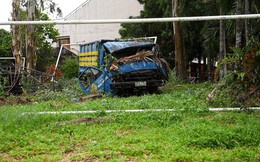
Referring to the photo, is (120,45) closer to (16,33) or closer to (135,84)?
(135,84)

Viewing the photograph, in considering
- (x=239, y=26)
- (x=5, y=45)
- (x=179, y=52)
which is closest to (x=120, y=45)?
(x=239, y=26)

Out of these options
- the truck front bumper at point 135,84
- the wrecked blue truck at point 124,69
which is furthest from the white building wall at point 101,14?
the truck front bumper at point 135,84

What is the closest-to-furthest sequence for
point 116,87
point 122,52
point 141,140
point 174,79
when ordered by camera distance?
point 141,140 → point 116,87 → point 122,52 → point 174,79

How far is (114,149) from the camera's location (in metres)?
5.00

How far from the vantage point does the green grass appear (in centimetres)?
476

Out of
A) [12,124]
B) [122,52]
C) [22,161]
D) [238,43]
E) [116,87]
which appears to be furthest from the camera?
[122,52]

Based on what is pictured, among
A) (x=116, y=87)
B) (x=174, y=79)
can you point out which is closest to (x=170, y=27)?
(x=174, y=79)

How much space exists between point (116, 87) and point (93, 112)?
366 cm

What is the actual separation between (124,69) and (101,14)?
51.5ft

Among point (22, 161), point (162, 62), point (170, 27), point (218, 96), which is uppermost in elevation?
point (170, 27)

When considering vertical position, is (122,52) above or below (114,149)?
above

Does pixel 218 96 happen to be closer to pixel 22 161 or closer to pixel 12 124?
pixel 12 124

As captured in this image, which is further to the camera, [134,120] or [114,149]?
[134,120]

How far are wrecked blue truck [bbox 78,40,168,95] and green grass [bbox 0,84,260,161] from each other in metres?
4.04
